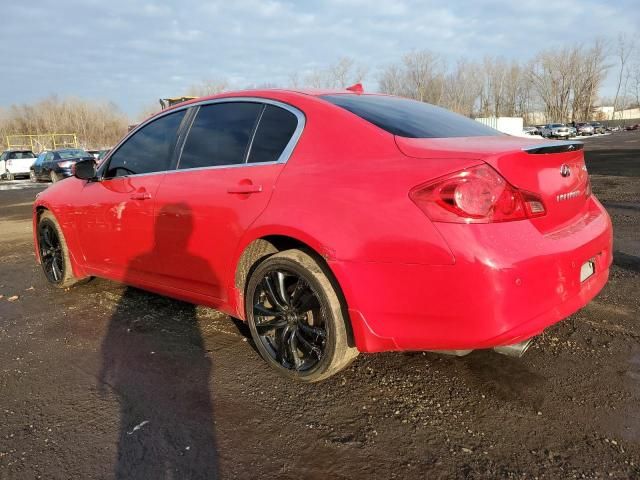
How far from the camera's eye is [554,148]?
243cm

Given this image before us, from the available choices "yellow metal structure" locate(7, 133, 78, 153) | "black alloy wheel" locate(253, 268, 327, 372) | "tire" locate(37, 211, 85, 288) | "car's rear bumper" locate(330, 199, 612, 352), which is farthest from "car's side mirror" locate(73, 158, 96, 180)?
"yellow metal structure" locate(7, 133, 78, 153)

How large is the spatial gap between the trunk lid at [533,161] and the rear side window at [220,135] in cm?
109

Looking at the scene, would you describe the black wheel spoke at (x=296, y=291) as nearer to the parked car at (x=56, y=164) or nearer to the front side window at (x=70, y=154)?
the parked car at (x=56, y=164)

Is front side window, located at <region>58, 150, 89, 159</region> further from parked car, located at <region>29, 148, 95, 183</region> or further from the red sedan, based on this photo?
the red sedan

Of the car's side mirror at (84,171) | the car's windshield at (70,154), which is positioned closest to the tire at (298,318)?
the car's side mirror at (84,171)

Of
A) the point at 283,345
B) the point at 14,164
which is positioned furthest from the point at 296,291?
the point at 14,164

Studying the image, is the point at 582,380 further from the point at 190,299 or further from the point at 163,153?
the point at 163,153

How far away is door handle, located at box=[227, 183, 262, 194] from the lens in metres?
2.81

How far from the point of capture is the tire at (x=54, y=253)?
4.57 meters

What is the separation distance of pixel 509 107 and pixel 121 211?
315ft

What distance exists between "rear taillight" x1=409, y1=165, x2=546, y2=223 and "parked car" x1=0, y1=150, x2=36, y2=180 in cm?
2936

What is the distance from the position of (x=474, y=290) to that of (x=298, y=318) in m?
1.06

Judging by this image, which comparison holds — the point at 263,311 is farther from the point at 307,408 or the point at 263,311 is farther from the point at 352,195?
the point at 352,195

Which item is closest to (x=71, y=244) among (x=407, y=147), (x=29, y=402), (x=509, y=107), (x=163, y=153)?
(x=163, y=153)
